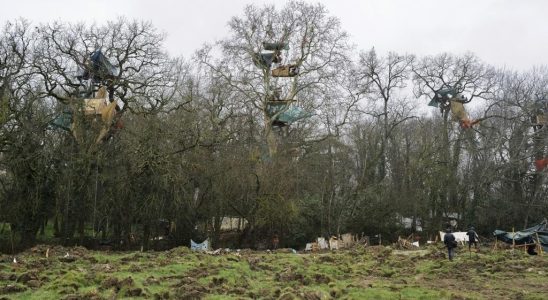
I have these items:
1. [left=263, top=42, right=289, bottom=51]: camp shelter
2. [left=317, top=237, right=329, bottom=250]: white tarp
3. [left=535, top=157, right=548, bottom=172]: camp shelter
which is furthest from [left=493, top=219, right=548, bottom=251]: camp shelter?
[left=263, top=42, right=289, bottom=51]: camp shelter

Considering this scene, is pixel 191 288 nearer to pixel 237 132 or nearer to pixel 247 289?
pixel 247 289

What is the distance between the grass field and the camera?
12680 mm

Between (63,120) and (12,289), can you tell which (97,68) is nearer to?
(63,120)

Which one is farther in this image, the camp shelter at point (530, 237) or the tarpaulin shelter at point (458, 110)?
the tarpaulin shelter at point (458, 110)

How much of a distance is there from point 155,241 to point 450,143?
24068 mm

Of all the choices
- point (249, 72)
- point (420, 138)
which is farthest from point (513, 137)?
point (249, 72)

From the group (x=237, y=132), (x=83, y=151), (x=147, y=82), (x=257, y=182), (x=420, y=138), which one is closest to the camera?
(x=83, y=151)

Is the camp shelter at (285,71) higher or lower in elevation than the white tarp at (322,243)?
higher

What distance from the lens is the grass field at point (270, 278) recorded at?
499 inches

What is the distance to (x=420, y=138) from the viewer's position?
51.6 meters

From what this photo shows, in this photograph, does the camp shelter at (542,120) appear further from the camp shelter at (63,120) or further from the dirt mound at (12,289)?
the dirt mound at (12,289)

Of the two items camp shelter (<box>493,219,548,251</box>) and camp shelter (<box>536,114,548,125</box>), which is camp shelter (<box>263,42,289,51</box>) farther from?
camp shelter (<box>536,114,548,125</box>)

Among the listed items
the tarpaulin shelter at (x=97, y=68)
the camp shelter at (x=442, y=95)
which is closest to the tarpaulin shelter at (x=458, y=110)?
the camp shelter at (x=442, y=95)

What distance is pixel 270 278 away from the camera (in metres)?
16.4
